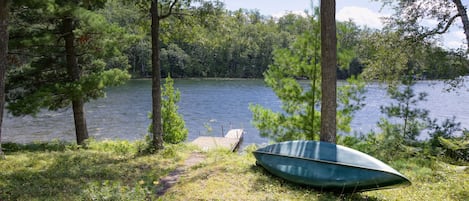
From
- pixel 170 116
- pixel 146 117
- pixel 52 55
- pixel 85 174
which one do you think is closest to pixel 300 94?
pixel 170 116

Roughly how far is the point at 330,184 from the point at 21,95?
8.55m

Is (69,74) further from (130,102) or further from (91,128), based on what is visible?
(130,102)

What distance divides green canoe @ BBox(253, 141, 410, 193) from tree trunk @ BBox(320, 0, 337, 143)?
2.31 ft

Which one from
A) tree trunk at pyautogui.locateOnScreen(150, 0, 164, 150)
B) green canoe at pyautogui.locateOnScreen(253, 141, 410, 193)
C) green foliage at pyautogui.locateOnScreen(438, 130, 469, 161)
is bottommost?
green foliage at pyautogui.locateOnScreen(438, 130, 469, 161)

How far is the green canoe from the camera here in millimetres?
4797

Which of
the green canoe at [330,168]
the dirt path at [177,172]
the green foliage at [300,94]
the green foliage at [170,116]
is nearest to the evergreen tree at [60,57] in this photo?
the green foliage at [170,116]

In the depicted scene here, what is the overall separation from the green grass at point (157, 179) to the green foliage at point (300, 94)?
7.31 feet

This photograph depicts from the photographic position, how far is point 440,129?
11.0 meters

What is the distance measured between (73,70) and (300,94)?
652cm

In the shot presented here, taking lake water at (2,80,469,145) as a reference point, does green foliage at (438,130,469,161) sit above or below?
above

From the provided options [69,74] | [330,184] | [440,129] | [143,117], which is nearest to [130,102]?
[143,117]

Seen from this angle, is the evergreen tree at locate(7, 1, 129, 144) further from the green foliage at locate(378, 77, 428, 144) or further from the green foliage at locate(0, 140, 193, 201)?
the green foliage at locate(378, 77, 428, 144)

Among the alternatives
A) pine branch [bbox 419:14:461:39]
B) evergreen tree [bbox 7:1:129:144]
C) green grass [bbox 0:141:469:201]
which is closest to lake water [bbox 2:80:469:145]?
pine branch [bbox 419:14:461:39]

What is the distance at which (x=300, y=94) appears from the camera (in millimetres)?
9562
